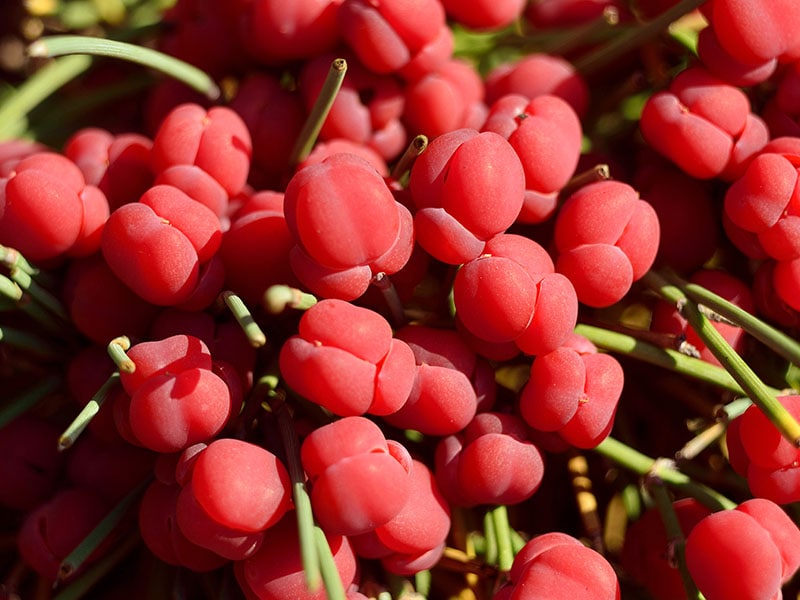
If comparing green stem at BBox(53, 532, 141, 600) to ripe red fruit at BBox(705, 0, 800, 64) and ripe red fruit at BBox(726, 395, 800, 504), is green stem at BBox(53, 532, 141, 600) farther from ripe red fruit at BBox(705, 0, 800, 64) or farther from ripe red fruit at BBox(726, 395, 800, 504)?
ripe red fruit at BBox(705, 0, 800, 64)

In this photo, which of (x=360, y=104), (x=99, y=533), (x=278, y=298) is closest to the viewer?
(x=278, y=298)

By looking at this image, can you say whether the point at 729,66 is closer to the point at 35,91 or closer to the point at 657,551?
the point at 657,551

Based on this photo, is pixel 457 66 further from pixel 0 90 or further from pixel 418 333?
pixel 0 90

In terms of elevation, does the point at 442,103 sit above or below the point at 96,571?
above

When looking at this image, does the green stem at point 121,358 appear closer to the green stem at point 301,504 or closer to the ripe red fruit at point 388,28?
the green stem at point 301,504

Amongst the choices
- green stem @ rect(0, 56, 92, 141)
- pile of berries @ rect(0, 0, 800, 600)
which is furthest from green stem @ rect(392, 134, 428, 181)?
green stem @ rect(0, 56, 92, 141)

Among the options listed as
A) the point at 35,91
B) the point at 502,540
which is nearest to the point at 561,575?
the point at 502,540

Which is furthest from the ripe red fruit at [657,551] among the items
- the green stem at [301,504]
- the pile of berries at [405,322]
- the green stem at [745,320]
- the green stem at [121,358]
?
the green stem at [121,358]
